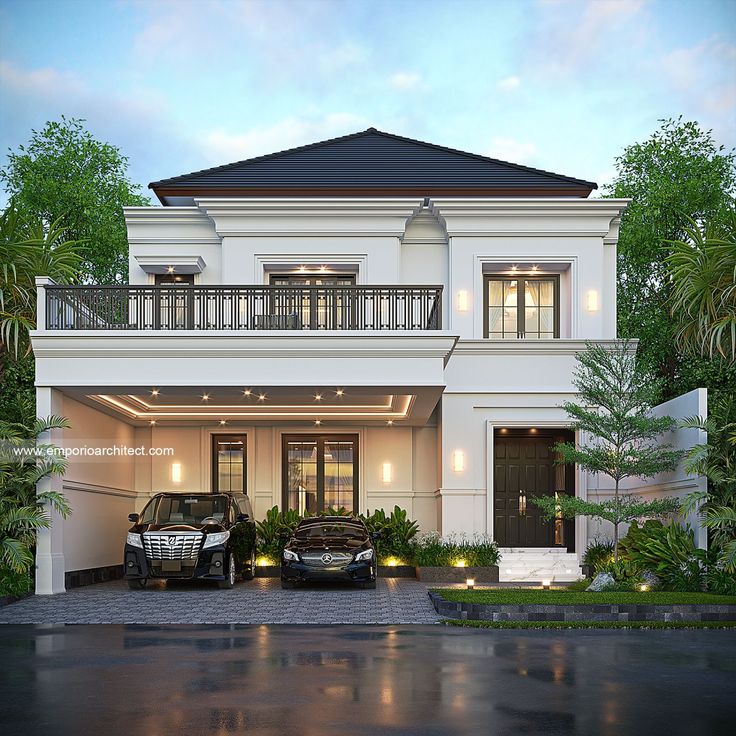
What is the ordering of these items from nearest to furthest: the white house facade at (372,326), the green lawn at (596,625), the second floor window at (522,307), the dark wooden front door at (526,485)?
the green lawn at (596,625)
the white house facade at (372,326)
the dark wooden front door at (526,485)
the second floor window at (522,307)

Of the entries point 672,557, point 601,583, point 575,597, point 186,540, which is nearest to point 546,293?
point 672,557

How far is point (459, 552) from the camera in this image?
20.2 meters

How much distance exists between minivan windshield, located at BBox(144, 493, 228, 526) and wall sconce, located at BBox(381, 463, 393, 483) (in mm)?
5148

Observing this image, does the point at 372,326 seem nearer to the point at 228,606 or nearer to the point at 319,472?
the point at 228,606

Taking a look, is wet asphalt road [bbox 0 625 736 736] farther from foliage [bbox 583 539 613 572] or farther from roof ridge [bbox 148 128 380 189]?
roof ridge [bbox 148 128 380 189]

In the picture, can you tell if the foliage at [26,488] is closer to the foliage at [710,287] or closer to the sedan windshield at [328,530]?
the sedan windshield at [328,530]

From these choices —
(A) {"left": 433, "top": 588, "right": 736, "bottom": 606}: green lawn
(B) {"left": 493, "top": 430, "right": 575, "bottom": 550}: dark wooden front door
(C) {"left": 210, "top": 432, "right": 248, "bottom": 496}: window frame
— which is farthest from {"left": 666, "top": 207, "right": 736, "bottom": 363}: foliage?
(C) {"left": 210, "top": 432, "right": 248, "bottom": 496}: window frame

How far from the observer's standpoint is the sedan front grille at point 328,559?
17.8 meters

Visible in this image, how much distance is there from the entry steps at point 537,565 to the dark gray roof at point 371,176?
8207mm

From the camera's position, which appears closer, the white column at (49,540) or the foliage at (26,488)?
the foliage at (26,488)

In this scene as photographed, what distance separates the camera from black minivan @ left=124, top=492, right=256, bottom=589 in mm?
17359

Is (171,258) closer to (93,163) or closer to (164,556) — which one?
(164,556)

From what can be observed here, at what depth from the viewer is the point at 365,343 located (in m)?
17.4

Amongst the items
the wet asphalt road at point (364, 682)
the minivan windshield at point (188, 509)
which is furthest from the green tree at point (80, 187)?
the wet asphalt road at point (364, 682)
